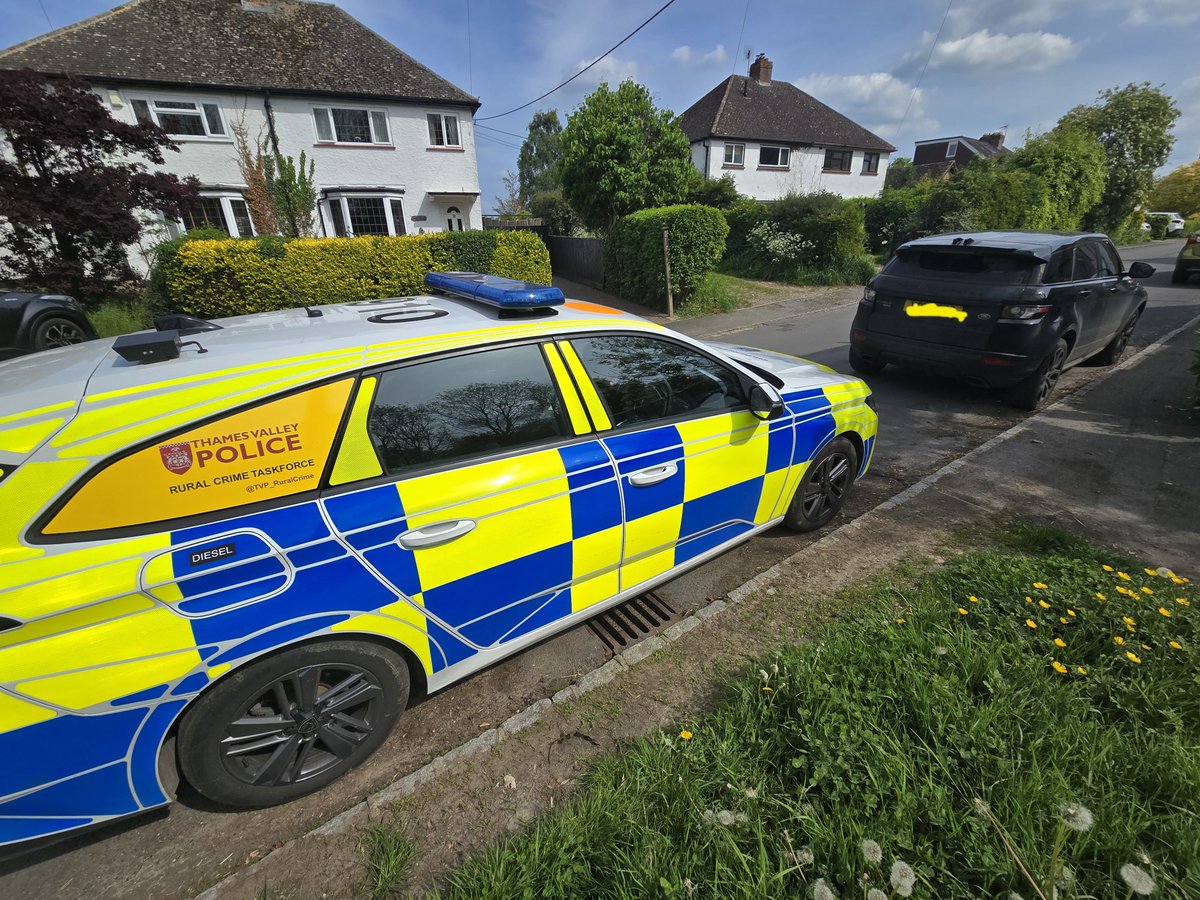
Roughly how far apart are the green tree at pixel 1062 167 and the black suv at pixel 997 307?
1491cm

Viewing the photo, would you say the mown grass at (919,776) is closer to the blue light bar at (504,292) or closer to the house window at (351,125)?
the blue light bar at (504,292)

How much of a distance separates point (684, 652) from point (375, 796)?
1.42 m

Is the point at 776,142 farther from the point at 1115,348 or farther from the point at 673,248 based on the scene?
the point at 1115,348

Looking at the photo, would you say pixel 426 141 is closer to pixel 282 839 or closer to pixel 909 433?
pixel 909 433

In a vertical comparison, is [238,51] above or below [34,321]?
above

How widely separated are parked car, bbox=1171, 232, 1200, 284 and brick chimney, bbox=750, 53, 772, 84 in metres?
22.9

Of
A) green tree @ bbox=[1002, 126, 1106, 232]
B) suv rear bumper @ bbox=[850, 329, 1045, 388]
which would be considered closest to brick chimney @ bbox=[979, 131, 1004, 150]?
green tree @ bbox=[1002, 126, 1106, 232]

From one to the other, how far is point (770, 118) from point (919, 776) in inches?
1295

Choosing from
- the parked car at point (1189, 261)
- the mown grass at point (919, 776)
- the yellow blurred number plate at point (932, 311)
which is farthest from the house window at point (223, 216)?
the parked car at point (1189, 261)

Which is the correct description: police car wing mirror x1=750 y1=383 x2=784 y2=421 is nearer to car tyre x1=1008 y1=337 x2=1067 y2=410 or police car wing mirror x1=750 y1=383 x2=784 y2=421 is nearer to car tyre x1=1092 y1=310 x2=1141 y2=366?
car tyre x1=1008 y1=337 x2=1067 y2=410

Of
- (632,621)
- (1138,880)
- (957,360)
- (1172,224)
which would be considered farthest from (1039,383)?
(1172,224)

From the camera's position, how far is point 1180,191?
119 ft

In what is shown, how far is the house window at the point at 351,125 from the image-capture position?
18266 millimetres

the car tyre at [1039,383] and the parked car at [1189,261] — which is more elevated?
the parked car at [1189,261]
